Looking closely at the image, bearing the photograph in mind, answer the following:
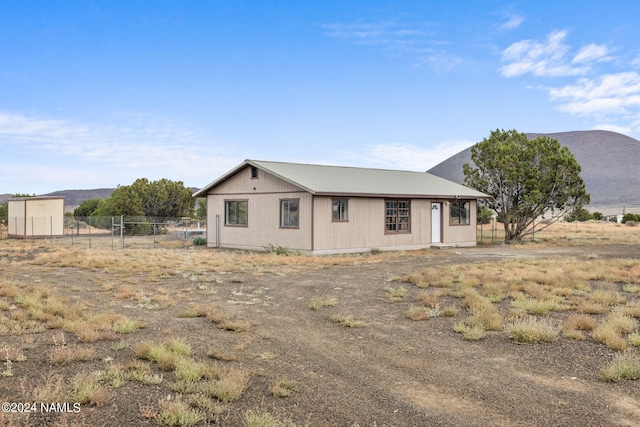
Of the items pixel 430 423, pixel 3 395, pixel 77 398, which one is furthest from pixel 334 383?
pixel 3 395

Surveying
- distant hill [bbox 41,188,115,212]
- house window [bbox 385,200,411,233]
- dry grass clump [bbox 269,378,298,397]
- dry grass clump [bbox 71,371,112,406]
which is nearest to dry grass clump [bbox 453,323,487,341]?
dry grass clump [bbox 269,378,298,397]

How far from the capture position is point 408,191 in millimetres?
Result: 26422

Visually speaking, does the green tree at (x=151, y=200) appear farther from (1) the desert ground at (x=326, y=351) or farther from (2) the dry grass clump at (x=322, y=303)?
(2) the dry grass clump at (x=322, y=303)

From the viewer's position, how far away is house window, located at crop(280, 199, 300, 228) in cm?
2353

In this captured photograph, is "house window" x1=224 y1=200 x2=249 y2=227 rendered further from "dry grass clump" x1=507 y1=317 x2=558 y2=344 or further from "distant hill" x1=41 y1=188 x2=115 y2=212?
"distant hill" x1=41 y1=188 x2=115 y2=212

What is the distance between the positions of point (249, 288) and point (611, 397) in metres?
9.63

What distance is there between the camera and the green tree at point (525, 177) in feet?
100.0

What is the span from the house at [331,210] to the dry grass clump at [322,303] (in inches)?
409

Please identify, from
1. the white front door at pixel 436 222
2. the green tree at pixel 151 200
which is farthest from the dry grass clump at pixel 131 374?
the green tree at pixel 151 200

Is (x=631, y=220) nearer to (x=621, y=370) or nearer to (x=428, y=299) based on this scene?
(x=428, y=299)

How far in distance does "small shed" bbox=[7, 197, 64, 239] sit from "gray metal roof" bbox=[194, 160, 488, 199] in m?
14.8

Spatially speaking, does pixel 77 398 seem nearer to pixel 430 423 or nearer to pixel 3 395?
pixel 3 395

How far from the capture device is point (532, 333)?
8.34 meters

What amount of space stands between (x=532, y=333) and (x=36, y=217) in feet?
122
